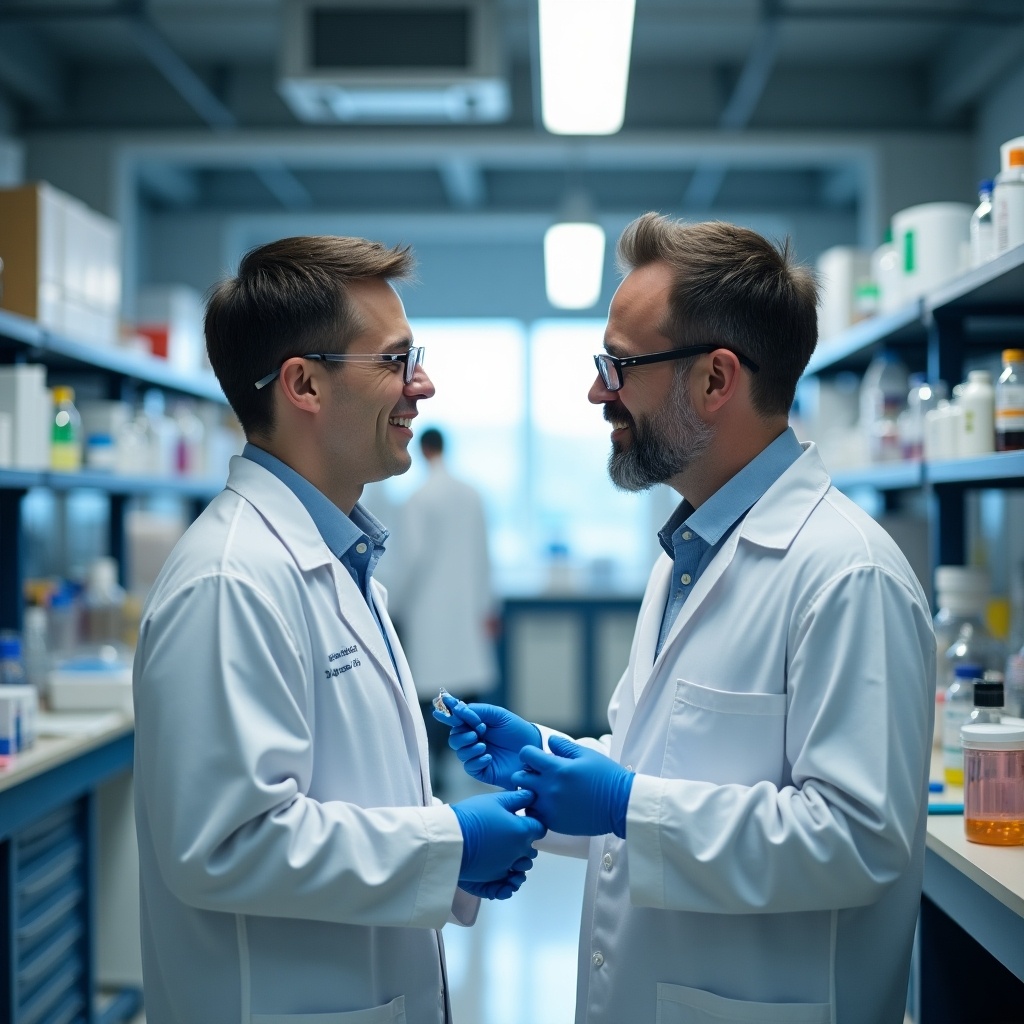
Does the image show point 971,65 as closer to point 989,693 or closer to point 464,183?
point 464,183

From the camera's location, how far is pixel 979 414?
7.38ft

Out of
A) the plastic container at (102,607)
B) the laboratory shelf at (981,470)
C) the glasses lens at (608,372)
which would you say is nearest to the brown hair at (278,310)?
the glasses lens at (608,372)

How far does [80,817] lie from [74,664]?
1.57 ft

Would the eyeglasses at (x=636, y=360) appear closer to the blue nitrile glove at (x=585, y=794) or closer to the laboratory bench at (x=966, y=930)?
the blue nitrile glove at (x=585, y=794)

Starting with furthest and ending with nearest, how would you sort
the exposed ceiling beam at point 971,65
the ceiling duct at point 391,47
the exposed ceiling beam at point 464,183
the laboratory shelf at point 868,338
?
the exposed ceiling beam at point 464,183 < the exposed ceiling beam at point 971,65 < the ceiling duct at point 391,47 < the laboratory shelf at point 868,338

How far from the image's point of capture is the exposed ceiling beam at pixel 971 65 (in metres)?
4.72

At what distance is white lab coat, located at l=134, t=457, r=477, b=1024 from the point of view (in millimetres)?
1197

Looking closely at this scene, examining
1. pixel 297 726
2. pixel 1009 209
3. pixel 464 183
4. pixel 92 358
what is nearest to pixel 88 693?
pixel 92 358

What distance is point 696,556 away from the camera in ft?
5.14

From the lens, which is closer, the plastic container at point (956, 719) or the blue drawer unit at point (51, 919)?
the plastic container at point (956, 719)

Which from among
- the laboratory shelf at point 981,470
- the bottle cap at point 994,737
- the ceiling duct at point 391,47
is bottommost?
the bottle cap at point 994,737

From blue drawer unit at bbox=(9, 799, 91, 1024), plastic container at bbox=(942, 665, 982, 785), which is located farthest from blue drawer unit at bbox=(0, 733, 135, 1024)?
plastic container at bbox=(942, 665, 982, 785)

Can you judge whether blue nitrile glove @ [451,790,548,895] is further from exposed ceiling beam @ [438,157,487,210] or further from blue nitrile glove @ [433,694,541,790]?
exposed ceiling beam @ [438,157,487,210]

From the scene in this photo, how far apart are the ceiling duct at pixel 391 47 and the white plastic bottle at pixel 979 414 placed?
245 cm
